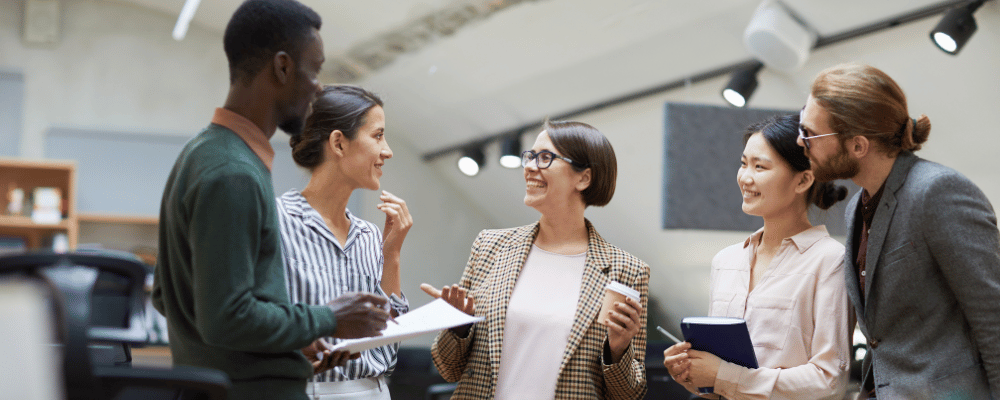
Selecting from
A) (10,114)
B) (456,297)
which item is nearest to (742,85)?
(456,297)

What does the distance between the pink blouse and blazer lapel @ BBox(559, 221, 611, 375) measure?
1.11 feet

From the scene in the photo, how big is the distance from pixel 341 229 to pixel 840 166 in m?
1.16

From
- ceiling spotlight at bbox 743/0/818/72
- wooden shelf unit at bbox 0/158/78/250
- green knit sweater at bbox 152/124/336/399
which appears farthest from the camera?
wooden shelf unit at bbox 0/158/78/250

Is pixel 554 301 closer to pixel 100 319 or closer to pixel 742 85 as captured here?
pixel 100 319

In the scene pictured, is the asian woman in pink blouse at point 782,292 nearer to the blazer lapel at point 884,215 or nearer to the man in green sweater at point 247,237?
the blazer lapel at point 884,215

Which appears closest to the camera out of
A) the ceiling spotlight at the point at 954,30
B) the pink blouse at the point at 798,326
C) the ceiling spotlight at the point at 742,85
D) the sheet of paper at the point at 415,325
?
the sheet of paper at the point at 415,325

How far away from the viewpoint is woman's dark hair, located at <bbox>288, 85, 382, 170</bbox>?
1.81 meters

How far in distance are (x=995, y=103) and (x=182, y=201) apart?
3623 millimetres

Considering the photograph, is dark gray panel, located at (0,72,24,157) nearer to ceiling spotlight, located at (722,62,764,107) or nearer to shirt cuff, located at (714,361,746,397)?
ceiling spotlight, located at (722,62,764,107)

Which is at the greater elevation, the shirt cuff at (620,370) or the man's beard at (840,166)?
the man's beard at (840,166)

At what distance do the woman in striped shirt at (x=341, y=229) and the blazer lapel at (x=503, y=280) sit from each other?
9.1 inches

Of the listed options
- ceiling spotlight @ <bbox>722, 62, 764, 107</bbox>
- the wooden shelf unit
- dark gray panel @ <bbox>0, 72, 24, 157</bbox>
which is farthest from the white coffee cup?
dark gray panel @ <bbox>0, 72, 24, 157</bbox>

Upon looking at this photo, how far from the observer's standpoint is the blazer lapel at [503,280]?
6.33 ft

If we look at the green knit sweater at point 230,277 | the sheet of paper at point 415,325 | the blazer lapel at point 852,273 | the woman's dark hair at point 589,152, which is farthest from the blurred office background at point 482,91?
the green knit sweater at point 230,277
